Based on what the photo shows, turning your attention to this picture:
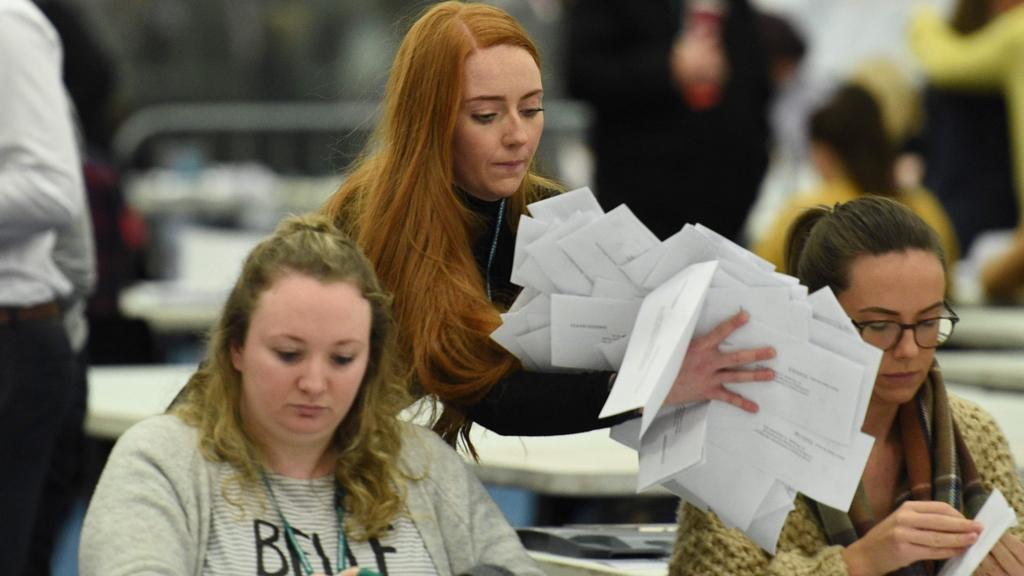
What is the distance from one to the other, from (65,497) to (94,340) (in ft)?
6.48

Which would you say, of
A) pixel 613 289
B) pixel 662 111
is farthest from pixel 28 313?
pixel 662 111

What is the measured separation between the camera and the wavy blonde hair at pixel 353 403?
2.64m

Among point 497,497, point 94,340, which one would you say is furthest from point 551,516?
point 94,340

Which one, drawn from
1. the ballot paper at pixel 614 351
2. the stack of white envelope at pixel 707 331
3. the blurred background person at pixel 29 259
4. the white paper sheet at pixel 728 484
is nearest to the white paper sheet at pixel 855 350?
the stack of white envelope at pixel 707 331

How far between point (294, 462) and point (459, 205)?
1.45ft

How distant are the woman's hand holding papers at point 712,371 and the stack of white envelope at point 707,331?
0.01 meters

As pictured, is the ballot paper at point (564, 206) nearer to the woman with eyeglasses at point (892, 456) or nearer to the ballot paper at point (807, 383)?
the ballot paper at point (807, 383)

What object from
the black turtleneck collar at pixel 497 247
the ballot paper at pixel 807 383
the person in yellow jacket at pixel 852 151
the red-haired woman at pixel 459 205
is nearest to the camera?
the ballot paper at pixel 807 383

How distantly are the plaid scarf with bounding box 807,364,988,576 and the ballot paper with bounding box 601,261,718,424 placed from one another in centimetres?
44

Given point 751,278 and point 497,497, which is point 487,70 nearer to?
point 751,278

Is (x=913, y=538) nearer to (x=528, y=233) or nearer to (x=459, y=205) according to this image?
(x=528, y=233)

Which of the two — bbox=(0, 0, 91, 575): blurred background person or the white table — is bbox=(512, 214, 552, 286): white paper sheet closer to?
the white table

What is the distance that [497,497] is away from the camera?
17.1ft

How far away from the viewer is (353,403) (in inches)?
107
